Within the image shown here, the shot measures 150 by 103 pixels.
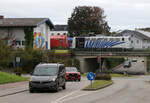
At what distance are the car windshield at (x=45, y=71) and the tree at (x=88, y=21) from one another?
75.1 meters

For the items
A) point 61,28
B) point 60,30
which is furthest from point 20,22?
point 61,28

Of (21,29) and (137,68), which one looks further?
(137,68)

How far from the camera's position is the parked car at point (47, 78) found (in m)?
22.3

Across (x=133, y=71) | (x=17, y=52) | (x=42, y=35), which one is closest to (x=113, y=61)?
(x=133, y=71)

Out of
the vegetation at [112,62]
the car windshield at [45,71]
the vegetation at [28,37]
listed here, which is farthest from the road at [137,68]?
the car windshield at [45,71]

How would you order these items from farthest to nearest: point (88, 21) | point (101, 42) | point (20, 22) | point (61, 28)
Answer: point (61, 28), point (88, 21), point (101, 42), point (20, 22)

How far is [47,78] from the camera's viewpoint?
888 inches

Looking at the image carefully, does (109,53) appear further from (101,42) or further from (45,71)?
(45,71)

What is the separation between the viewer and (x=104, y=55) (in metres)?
77.3

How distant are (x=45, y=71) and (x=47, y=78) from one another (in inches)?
49.0

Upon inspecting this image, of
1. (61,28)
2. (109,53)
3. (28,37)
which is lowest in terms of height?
(109,53)

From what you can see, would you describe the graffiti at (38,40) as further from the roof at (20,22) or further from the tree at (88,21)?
the tree at (88,21)

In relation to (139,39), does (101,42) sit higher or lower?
lower

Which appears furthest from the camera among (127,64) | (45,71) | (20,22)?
(127,64)
